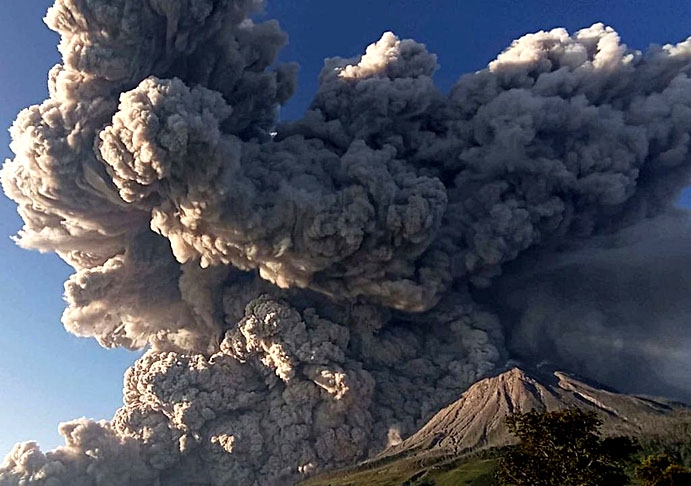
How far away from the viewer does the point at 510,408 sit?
48094 mm

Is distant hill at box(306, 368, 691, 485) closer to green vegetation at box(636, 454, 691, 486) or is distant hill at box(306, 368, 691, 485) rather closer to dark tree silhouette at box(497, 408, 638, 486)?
dark tree silhouette at box(497, 408, 638, 486)

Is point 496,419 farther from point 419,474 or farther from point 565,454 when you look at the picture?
point 565,454

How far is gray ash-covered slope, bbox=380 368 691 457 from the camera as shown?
45.5 meters

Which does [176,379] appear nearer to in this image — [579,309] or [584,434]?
[579,309]

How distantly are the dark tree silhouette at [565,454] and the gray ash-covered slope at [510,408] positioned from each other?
32637 millimetres

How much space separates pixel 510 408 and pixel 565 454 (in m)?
35.4

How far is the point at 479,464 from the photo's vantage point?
139ft

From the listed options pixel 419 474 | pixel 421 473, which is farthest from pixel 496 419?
pixel 419 474

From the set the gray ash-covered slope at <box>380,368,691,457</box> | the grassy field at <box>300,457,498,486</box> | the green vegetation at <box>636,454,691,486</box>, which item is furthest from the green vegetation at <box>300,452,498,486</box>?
the green vegetation at <box>636,454,691,486</box>

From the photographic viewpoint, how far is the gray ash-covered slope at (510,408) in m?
45.5

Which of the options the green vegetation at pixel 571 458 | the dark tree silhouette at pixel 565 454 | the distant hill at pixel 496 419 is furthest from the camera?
the distant hill at pixel 496 419

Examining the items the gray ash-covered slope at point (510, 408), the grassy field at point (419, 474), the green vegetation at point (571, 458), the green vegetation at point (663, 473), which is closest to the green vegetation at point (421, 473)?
the grassy field at point (419, 474)

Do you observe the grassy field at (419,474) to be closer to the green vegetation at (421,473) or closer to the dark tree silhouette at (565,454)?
the green vegetation at (421,473)

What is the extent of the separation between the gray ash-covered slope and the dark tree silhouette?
107 feet
